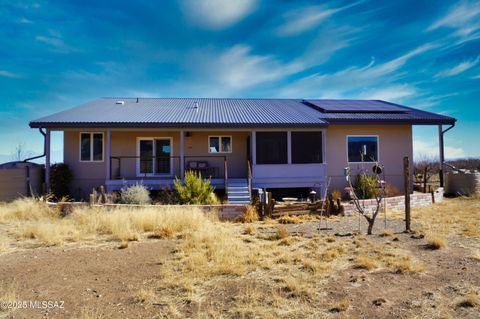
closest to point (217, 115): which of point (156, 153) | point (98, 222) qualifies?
point (156, 153)

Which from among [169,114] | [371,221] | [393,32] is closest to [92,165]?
[169,114]

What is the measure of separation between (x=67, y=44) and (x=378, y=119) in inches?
593

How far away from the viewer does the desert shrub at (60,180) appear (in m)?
13.1

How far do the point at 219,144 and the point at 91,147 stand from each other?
6.03 metres

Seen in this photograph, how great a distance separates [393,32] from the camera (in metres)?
14.4

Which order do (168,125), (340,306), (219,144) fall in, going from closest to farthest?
(340,306) < (168,125) < (219,144)

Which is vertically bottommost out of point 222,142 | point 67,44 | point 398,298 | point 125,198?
point 398,298

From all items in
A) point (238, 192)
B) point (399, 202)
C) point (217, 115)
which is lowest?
point (399, 202)

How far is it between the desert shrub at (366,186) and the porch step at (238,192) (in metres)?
4.84

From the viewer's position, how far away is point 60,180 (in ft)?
43.8

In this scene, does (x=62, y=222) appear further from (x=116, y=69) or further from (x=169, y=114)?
(x=116, y=69)

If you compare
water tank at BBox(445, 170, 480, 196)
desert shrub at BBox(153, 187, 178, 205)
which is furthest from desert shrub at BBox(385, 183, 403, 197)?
desert shrub at BBox(153, 187, 178, 205)

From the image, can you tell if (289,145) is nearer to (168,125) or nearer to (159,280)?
(168,125)

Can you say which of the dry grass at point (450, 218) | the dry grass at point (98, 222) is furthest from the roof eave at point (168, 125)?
the dry grass at point (450, 218)
